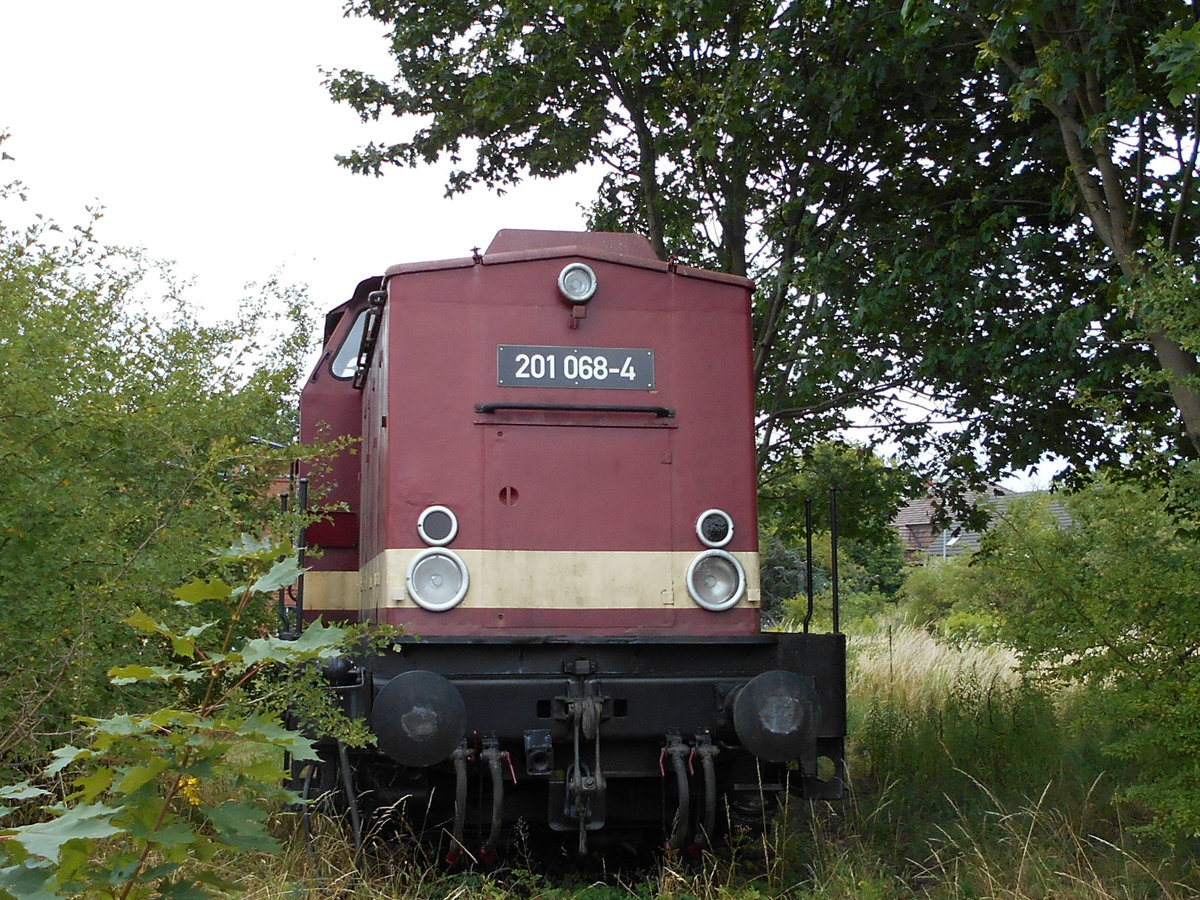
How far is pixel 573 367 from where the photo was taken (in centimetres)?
574

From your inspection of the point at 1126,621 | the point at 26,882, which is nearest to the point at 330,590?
the point at 1126,621

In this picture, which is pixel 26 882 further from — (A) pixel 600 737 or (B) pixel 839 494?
(B) pixel 839 494

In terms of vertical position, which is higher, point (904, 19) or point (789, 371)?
point (904, 19)

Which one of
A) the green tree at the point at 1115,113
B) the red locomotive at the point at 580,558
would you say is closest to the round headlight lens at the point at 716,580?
the red locomotive at the point at 580,558

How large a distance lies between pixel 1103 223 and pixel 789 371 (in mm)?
4015

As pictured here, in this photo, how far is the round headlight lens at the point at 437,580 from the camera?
5.30m

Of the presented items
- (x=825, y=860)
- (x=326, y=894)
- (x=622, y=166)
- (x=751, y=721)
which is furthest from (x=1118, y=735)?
(x=622, y=166)

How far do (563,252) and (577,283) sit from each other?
0.19 m

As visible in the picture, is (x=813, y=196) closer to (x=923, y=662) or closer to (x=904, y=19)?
(x=904, y=19)

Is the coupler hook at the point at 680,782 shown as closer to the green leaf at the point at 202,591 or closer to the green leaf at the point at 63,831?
the green leaf at the point at 202,591

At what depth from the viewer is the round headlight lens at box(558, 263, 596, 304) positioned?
18.9ft

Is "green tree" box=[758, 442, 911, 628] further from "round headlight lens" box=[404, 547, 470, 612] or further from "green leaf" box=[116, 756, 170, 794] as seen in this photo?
"green leaf" box=[116, 756, 170, 794]

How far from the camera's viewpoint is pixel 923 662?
11734 millimetres

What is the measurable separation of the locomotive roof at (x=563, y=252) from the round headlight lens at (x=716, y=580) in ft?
4.51
